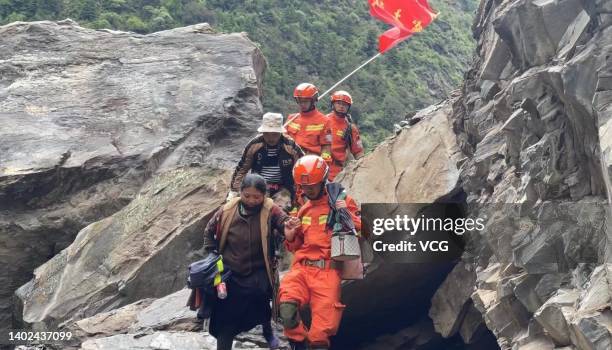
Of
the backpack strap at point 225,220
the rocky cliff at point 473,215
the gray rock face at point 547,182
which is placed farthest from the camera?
the backpack strap at point 225,220

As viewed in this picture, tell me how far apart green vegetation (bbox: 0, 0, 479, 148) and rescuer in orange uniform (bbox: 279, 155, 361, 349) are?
754 inches

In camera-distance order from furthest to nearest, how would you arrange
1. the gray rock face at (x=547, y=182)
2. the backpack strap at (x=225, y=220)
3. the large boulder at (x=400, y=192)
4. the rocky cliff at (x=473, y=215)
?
the large boulder at (x=400, y=192), the backpack strap at (x=225, y=220), the rocky cliff at (x=473, y=215), the gray rock face at (x=547, y=182)

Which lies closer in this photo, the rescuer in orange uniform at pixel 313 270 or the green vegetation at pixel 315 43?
the rescuer in orange uniform at pixel 313 270

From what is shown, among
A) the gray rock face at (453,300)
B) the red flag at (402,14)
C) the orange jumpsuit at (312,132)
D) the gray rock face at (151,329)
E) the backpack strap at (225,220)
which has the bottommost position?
the gray rock face at (151,329)

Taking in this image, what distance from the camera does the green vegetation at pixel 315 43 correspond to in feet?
89.3

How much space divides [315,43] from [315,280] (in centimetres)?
2465

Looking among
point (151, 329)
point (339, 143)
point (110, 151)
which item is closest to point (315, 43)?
point (110, 151)

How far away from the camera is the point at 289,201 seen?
10.7 metres

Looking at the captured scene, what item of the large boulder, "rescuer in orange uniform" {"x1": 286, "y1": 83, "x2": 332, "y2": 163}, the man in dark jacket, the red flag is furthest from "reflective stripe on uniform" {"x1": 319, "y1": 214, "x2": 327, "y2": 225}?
the red flag

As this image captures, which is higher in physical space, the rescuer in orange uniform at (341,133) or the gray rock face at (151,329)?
the rescuer in orange uniform at (341,133)

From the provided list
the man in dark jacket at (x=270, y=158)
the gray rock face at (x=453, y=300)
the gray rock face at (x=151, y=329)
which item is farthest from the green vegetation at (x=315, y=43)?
the gray rock face at (x=151, y=329)

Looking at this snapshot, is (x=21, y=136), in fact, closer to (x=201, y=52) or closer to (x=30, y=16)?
(x=201, y=52)

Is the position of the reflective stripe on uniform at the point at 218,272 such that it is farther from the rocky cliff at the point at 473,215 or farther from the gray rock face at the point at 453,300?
the gray rock face at the point at 453,300

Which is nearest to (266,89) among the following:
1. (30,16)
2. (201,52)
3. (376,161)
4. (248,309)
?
(30,16)
